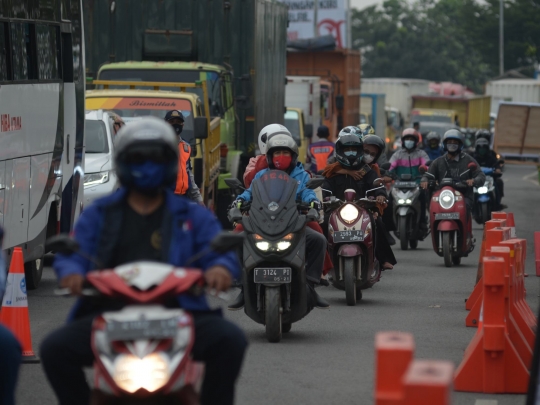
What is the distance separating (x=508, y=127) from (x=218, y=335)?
39.9 m

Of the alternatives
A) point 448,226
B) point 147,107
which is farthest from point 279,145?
point 147,107

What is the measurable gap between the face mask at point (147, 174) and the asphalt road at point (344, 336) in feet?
8.69

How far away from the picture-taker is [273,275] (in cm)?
944

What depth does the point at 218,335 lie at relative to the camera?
200 inches

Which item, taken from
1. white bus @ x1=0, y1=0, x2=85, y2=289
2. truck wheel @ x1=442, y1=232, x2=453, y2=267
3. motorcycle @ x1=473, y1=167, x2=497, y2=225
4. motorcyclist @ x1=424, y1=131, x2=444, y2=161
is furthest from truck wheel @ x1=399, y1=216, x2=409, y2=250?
white bus @ x1=0, y1=0, x2=85, y2=289

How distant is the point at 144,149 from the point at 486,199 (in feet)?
52.9

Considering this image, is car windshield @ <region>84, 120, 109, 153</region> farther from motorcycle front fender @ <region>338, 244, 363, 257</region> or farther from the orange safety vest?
motorcycle front fender @ <region>338, 244, 363, 257</region>

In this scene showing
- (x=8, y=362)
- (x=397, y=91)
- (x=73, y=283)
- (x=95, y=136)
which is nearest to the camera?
(x=73, y=283)

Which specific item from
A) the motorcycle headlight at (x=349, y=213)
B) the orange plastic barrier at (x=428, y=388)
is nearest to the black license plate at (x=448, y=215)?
the motorcycle headlight at (x=349, y=213)

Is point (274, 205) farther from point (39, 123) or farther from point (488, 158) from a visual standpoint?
point (488, 158)

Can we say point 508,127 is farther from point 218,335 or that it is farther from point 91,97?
point 218,335

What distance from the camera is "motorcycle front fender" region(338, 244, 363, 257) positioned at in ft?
39.2

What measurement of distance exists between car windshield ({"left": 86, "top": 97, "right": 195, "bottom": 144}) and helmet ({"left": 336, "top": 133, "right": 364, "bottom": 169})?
19.0 feet

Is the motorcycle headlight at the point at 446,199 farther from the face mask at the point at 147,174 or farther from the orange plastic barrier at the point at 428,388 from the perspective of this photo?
the orange plastic barrier at the point at 428,388
